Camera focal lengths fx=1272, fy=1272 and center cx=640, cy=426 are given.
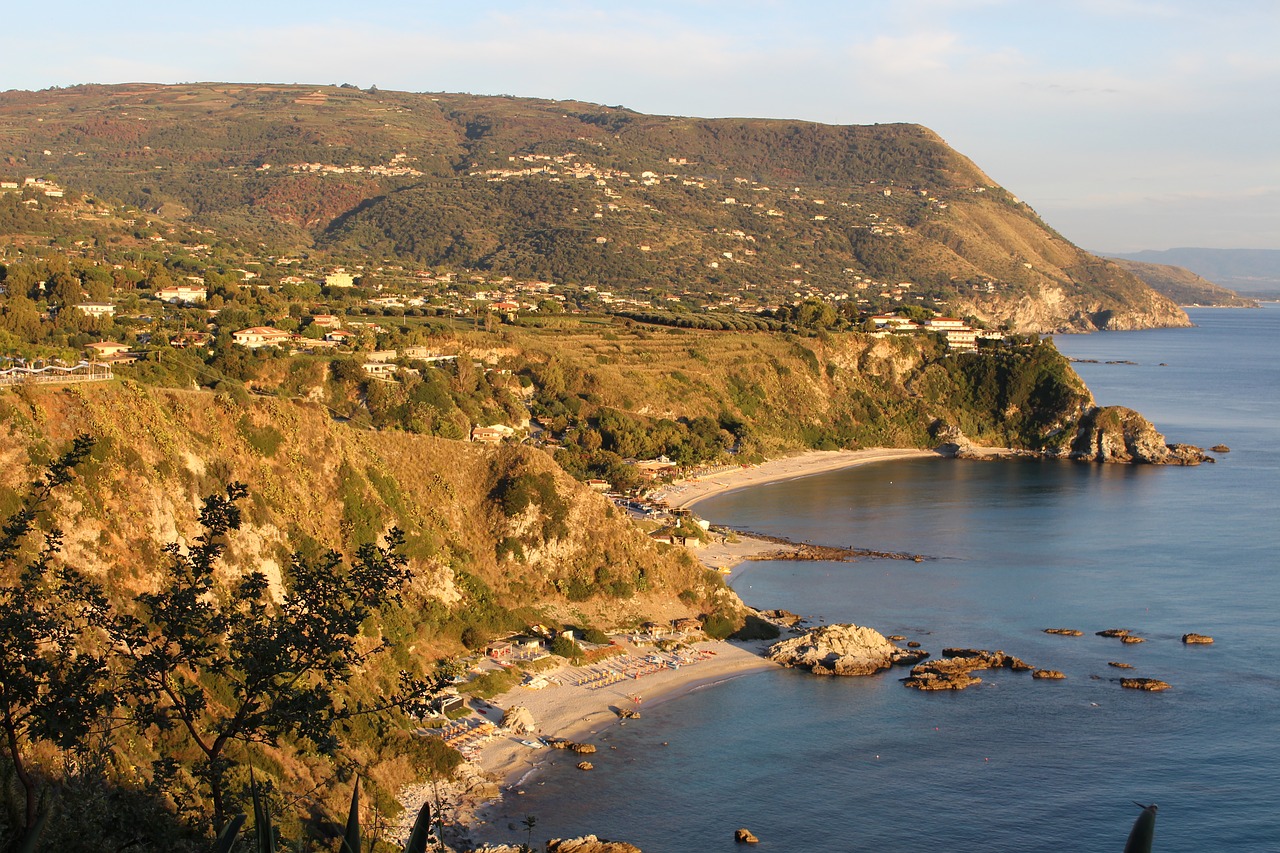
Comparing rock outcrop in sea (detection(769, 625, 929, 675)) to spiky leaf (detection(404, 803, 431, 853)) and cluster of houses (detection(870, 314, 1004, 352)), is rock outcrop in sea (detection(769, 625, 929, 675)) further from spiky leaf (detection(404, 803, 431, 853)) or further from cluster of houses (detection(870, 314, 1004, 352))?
cluster of houses (detection(870, 314, 1004, 352))

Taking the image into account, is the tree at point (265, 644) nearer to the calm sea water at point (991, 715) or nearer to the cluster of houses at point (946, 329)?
the calm sea water at point (991, 715)

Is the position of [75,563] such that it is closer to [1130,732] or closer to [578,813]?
[578,813]

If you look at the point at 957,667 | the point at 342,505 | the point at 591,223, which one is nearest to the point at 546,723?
the point at 342,505

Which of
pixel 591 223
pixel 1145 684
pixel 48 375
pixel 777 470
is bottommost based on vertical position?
pixel 777 470

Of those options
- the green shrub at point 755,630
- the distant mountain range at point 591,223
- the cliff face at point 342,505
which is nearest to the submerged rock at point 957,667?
the green shrub at point 755,630

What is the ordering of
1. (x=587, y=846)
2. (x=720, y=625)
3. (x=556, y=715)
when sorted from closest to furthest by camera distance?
1. (x=587, y=846)
2. (x=556, y=715)
3. (x=720, y=625)

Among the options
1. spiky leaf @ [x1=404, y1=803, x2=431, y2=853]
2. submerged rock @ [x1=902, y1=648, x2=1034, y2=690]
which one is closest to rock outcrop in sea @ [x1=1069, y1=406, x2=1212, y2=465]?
submerged rock @ [x1=902, y1=648, x2=1034, y2=690]

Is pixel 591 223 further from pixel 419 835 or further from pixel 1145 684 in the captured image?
pixel 419 835
